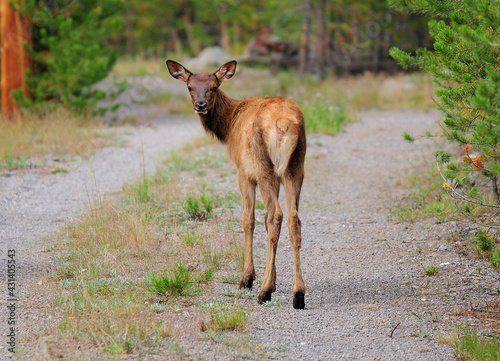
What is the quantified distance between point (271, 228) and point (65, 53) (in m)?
9.91

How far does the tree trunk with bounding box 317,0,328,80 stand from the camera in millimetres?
23281

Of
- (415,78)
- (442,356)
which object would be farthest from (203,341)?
(415,78)

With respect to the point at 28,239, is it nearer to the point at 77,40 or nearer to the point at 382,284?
the point at 382,284

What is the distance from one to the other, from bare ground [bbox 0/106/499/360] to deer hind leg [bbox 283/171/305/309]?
0.50ft

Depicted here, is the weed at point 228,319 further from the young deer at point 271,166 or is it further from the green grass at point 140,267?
the young deer at point 271,166

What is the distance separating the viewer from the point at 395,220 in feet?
28.1

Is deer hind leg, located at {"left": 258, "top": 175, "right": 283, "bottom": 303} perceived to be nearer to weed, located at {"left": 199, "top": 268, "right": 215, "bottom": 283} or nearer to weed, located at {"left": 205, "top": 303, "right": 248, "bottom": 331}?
weed, located at {"left": 205, "top": 303, "right": 248, "bottom": 331}

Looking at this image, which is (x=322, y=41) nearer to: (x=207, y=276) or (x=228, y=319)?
(x=207, y=276)

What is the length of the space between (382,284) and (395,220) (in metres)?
2.40

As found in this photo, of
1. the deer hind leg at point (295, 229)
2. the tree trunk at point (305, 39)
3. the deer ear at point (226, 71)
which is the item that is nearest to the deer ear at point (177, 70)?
the deer ear at point (226, 71)

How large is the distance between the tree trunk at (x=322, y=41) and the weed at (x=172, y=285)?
19157 mm

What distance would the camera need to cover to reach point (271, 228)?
19.6ft

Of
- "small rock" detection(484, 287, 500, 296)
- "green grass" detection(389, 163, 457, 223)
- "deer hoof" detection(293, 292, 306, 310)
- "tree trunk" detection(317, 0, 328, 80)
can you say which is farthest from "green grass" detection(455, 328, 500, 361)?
"tree trunk" detection(317, 0, 328, 80)

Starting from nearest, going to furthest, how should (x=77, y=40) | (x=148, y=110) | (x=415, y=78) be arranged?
(x=77, y=40) → (x=148, y=110) → (x=415, y=78)
